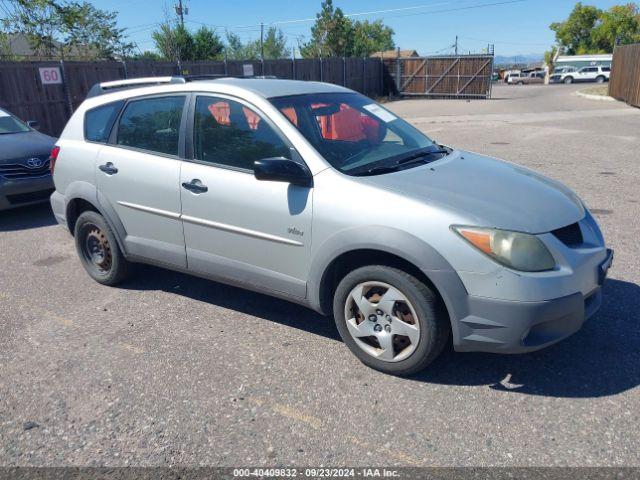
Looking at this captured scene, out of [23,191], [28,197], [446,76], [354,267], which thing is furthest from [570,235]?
[446,76]

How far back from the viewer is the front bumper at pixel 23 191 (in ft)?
23.2

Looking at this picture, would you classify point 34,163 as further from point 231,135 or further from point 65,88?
point 65,88

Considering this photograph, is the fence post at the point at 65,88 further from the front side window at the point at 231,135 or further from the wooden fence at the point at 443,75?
the wooden fence at the point at 443,75

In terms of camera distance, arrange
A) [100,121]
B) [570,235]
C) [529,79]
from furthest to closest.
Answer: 1. [529,79]
2. [100,121]
3. [570,235]

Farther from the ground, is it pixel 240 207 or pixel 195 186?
pixel 195 186

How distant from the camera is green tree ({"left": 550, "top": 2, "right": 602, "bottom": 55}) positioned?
71.4 meters

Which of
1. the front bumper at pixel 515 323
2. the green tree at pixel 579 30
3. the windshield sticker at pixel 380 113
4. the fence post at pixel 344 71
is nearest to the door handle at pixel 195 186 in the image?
the windshield sticker at pixel 380 113

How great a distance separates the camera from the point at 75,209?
16.0 feet

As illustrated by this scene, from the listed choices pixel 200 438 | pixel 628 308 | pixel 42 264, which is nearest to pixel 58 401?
pixel 200 438

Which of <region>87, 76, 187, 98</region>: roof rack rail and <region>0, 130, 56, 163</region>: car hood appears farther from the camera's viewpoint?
<region>0, 130, 56, 163</region>: car hood

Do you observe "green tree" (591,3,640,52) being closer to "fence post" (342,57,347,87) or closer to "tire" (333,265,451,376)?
"fence post" (342,57,347,87)

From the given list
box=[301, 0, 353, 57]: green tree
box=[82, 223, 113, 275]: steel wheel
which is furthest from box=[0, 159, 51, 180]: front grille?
box=[301, 0, 353, 57]: green tree

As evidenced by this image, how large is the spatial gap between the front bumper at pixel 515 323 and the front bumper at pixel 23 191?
254 inches

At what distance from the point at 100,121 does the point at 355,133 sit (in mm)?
2304
